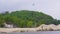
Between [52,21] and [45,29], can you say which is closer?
[45,29]

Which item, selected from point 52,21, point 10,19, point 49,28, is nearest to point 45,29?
point 49,28

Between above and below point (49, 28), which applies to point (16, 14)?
above

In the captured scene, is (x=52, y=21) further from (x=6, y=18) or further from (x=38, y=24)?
(x=6, y=18)

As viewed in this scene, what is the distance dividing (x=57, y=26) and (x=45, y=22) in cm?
150

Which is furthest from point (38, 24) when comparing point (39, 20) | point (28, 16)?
point (28, 16)

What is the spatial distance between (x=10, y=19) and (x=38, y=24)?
3237 millimetres

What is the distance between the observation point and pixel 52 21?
25.1m

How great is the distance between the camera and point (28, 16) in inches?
999

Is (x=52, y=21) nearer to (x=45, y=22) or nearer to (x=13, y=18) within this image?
(x=45, y=22)

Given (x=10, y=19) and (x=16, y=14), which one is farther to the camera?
(x=16, y=14)

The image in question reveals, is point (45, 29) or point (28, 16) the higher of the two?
point (28, 16)

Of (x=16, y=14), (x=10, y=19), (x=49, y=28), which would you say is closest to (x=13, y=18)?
(x=10, y=19)

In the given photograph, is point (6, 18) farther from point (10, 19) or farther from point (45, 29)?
point (45, 29)

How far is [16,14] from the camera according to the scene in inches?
1011
